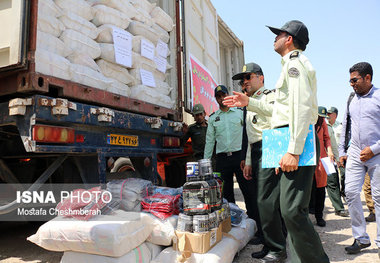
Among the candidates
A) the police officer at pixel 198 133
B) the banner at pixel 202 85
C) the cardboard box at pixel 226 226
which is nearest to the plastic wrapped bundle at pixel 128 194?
the cardboard box at pixel 226 226

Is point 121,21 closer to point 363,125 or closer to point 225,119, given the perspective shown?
point 225,119

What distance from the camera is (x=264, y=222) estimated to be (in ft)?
7.27

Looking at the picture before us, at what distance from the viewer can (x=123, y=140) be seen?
2.86 m

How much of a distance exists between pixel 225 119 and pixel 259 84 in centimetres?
70

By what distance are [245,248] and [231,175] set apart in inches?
30.8

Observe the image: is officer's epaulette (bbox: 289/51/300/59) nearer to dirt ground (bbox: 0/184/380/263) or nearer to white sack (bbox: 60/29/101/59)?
dirt ground (bbox: 0/184/380/263)

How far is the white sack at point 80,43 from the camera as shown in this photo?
239cm

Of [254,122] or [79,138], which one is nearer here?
[79,138]

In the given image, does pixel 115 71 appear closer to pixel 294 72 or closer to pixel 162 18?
pixel 162 18

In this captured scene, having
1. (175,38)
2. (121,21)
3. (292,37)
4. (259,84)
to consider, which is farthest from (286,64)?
(175,38)

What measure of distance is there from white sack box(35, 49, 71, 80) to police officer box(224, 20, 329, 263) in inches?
63.2

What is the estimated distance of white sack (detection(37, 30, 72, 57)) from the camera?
84.9 inches

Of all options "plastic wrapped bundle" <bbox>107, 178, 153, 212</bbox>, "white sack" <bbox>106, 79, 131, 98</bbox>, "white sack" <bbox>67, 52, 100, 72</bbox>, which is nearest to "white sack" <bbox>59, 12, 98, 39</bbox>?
"white sack" <bbox>67, 52, 100, 72</bbox>

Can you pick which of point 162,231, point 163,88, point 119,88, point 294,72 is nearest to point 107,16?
point 119,88
